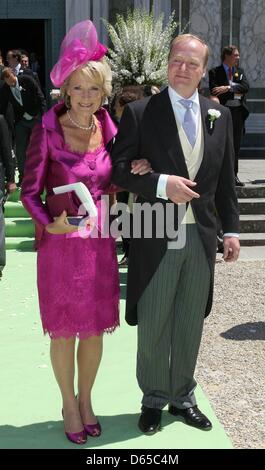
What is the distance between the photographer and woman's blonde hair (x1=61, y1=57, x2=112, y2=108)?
11.0 ft

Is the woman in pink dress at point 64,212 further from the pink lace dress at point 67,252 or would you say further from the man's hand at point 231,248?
the man's hand at point 231,248

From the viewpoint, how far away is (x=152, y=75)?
29.1ft

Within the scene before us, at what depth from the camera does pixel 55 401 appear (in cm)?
411

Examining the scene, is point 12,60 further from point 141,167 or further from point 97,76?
point 141,167

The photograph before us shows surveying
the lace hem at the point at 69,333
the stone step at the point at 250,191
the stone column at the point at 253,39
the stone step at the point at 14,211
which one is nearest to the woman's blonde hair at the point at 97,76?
the lace hem at the point at 69,333

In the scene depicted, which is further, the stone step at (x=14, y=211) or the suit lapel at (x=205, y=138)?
the stone step at (x=14, y=211)

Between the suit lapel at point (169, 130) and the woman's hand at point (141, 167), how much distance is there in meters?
0.11

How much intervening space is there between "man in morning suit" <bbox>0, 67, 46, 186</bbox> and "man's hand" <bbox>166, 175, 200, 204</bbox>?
6325mm

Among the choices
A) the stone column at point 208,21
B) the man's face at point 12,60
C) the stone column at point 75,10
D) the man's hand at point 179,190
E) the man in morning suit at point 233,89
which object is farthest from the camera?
the stone column at point 208,21

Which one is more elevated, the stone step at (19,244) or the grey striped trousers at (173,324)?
the grey striped trousers at (173,324)

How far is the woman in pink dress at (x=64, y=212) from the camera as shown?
3361 millimetres

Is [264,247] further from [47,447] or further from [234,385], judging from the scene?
A: [47,447]

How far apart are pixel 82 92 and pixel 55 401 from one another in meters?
1.72
